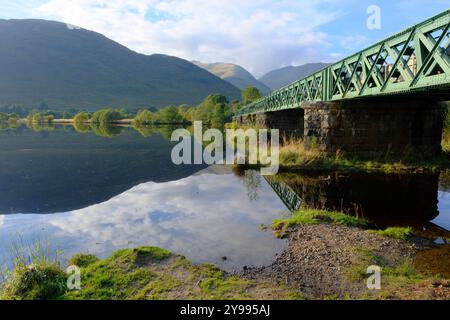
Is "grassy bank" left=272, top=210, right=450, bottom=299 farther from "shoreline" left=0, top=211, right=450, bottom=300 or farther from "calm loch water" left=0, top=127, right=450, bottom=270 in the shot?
"calm loch water" left=0, top=127, right=450, bottom=270

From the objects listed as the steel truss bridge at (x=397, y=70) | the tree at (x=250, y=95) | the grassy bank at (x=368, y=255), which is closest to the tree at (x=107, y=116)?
the tree at (x=250, y=95)

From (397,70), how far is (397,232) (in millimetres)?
6331

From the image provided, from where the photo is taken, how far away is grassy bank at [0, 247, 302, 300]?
5242mm

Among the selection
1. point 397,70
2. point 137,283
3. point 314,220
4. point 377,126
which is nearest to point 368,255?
point 314,220

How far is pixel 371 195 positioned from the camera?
12180 millimetres

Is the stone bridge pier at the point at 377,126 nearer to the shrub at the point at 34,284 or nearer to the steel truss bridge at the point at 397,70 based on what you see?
the steel truss bridge at the point at 397,70

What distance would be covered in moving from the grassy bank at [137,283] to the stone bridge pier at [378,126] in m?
13.1

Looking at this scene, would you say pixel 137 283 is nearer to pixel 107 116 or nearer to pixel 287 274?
pixel 287 274

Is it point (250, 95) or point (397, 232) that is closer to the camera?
point (397, 232)

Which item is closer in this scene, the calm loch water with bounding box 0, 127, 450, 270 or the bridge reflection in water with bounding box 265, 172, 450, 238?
the calm loch water with bounding box 0, 127, 450, 270

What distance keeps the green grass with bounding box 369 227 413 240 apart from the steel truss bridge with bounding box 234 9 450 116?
12.7 ft

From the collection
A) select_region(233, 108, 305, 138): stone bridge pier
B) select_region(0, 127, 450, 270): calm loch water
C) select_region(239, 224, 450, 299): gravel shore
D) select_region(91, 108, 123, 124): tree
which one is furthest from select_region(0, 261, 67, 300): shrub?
select_region(91, 108, 123, 124): tree

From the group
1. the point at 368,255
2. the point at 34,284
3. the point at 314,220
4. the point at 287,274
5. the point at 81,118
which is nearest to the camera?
the point at 34,284
